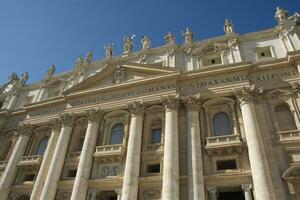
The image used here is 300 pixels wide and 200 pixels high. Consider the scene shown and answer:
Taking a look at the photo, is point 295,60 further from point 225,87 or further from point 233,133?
point 233,133

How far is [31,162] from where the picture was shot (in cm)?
2284

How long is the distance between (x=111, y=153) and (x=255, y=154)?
1034 centimetres

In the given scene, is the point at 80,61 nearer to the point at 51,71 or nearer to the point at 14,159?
the point at 51,71

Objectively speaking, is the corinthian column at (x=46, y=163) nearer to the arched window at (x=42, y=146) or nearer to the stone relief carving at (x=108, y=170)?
the arched window at (x=42, y=146)

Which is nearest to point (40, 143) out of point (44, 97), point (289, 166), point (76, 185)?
point (44, 97)

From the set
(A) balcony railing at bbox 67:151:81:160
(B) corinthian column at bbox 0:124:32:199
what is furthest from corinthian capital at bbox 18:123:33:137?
(A) balcony railing at bbox 67:151:81:160

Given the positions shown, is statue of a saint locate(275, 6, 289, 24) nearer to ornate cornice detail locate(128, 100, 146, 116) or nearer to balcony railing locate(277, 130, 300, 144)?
balcony railing locate(277, 130, 300, 144)

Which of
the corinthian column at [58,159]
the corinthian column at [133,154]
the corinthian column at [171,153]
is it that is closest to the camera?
the corinthian column at [171,153]

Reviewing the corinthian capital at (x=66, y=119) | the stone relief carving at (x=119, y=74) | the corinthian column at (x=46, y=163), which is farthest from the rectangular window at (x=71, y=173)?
the stone relief carving at (x=119, y=74)

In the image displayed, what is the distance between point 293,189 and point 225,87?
860cm

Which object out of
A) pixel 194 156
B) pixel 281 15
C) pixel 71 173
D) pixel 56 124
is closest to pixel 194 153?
pixel 194 156

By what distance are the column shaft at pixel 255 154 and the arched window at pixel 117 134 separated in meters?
10.2

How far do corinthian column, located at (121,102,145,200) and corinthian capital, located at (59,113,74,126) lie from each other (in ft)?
19.9

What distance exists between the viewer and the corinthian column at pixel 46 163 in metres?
20.2
